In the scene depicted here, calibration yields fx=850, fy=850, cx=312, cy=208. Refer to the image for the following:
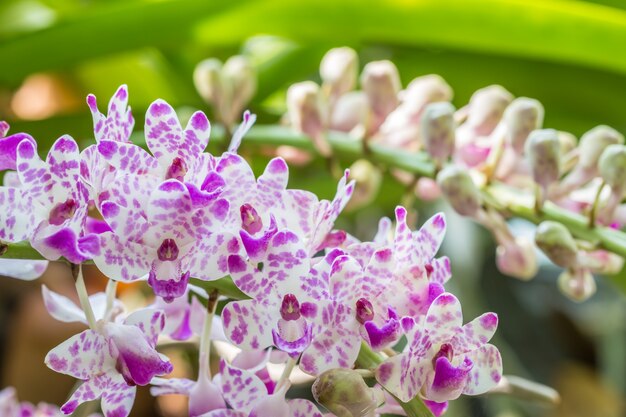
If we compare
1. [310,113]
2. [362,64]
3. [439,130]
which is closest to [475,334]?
[439,130]

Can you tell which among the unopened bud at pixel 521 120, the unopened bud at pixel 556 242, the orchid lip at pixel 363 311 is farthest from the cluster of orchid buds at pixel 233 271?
the unopened bud at pixel 521 120

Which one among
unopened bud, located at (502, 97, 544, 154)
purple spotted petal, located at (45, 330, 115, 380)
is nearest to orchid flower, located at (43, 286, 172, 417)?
purple spotted petal, located at (45, 330, 115, 380)

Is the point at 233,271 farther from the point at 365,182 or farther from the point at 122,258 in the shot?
the point at 365,182

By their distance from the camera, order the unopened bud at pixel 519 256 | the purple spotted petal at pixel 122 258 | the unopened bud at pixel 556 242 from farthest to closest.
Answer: the unopened bud at pixel 519 256 → the unopened bud at pixel 556 242 → the purple spotted petal at pixel 122 258

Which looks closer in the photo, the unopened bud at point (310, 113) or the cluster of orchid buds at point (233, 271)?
the cluster of orchid buds at point (233, 271)

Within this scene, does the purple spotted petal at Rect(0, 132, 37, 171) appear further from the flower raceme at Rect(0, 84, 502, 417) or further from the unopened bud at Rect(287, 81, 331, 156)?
the unopened bud at Rect(287, 81, 331, 156)

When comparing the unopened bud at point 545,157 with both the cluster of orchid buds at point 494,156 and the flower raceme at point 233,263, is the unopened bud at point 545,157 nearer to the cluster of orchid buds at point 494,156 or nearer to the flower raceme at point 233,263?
the cluster of orchid buds at point 494,156

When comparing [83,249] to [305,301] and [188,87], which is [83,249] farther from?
[188,87]
